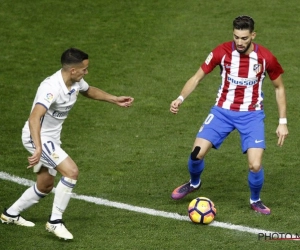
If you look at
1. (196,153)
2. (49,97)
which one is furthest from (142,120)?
(49,97)

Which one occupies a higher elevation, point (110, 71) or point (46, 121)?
point (46, 121)

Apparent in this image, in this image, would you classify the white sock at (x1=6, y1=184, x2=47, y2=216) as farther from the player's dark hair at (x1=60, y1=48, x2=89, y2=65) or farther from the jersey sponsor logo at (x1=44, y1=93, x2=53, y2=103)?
the player's dark hair at (x1=60, y1=48, x2=89, y2=65)

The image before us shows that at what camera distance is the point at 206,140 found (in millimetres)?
10883

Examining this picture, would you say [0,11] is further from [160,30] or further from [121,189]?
[121,189]

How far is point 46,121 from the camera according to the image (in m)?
10.1

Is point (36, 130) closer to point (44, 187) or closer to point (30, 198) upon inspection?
point (44, 187)

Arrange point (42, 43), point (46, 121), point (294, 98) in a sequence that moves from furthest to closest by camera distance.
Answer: point (42, 43)
point (294, 98)
point (46, 121)

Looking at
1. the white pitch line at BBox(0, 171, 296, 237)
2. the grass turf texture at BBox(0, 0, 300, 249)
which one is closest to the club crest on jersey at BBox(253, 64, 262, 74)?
the grass turf texture at BBox(0, 0, 300, 249)

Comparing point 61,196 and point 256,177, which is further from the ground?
point 61,196

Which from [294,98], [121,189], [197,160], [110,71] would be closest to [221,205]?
[197,160]

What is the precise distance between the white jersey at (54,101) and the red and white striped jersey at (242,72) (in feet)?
5.86

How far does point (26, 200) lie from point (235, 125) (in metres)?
2.63

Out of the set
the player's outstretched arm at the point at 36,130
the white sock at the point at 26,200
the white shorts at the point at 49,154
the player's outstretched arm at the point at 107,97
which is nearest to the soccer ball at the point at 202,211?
the player's outstretched arm at the point at 107,97

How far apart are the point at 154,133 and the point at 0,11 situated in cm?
591
